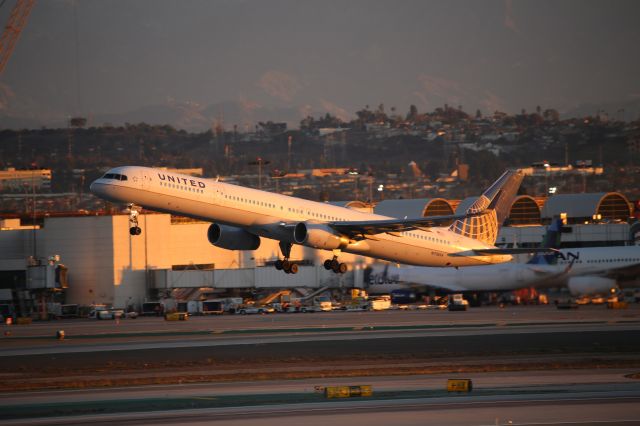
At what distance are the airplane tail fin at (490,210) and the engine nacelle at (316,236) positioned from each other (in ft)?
47.1

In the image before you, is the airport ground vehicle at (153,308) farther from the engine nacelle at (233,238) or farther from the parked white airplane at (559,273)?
the engine nacelle at (233,238)

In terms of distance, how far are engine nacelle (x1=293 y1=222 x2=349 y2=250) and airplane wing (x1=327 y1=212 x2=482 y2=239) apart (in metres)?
0.68

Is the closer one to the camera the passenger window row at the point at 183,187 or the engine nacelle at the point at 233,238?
the passenger window row at the point at 183,187

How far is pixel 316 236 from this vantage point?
56188mm

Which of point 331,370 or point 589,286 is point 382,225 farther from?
point 589,286

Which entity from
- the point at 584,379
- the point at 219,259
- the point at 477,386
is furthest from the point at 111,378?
the point at 219,259

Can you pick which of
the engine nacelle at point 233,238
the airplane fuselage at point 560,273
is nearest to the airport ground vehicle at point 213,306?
the airplane fuselage at point 560,273

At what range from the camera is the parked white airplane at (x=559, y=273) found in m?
82.8

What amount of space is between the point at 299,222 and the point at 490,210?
19980mm

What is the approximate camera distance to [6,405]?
3325 cm

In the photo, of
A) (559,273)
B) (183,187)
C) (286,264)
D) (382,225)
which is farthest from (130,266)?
(183,187)

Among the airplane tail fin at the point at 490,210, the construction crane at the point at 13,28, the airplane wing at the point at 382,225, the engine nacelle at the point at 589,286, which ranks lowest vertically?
the engine nacelle at the point at 589,286

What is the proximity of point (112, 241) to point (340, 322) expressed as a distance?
34.4m

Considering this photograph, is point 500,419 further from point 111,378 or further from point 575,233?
point 575,233
